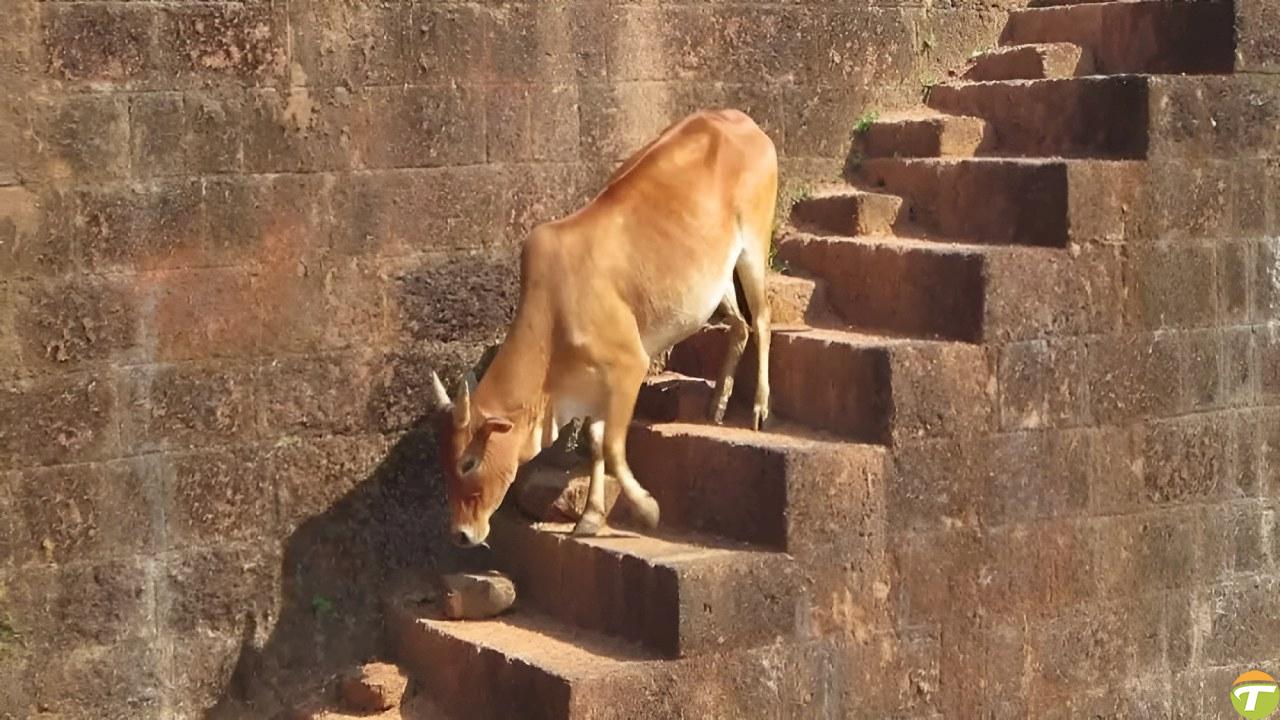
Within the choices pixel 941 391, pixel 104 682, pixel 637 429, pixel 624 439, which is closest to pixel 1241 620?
pixel 941 391

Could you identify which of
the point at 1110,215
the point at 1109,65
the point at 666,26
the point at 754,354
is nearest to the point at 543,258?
the point at 754,354

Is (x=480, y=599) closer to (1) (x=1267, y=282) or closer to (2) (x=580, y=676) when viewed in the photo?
(2) (x=580, y=676)

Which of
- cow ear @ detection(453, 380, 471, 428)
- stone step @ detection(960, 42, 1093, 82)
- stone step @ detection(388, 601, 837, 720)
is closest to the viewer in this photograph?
stone step @ detection(388, 601, 837, 720)

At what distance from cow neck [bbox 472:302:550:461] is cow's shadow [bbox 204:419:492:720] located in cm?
99

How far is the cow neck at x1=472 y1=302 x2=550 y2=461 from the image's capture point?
25.2 feet

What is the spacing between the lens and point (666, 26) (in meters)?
9.11

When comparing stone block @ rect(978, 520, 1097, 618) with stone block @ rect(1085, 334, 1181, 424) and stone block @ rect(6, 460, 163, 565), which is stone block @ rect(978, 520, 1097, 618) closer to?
stone block @ rect(1085, 334, 1181, 424)

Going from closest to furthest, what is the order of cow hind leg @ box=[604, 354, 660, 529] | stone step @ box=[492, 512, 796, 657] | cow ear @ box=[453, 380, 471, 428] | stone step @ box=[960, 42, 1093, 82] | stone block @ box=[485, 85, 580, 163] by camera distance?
stone step @ box=[492, 512, 796, 657], cow ear @ box=[453, 380, 471, 428], cow hind leg @ box=[604, 354, 660, 529], stone block @ box=[485, 85, 580, 163], stone step @ box=[960, 42, 1093, 82]

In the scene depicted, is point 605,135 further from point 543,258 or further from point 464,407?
point 464,407

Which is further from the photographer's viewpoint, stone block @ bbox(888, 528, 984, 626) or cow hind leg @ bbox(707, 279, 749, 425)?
cow hind leg @ bbox(707, 279, 749, 425)

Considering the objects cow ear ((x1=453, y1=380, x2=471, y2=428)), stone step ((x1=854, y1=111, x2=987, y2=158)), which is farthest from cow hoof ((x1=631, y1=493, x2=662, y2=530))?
stone step ((x1=854, y1=111, x2=987, y2=158))

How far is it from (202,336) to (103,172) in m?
0.79

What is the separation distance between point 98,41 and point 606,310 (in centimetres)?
235

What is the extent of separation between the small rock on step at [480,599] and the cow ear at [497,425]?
2.63 feet
